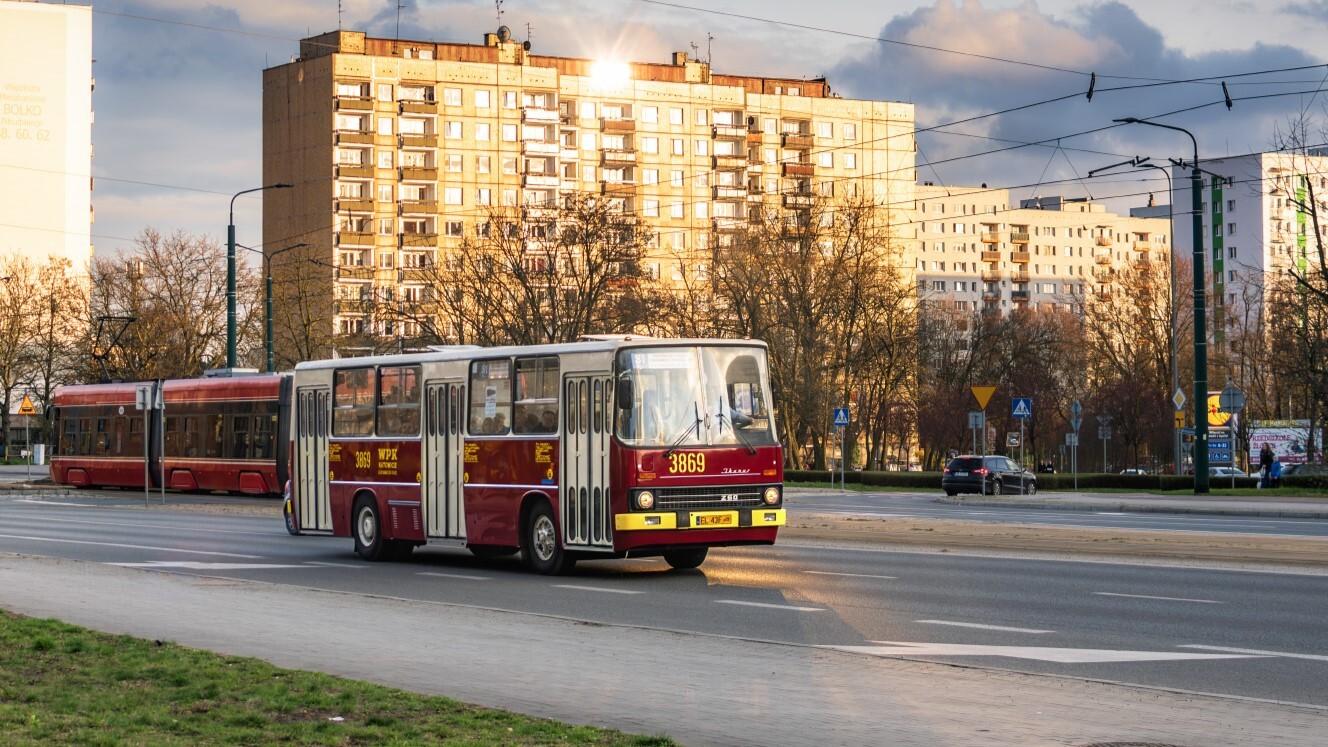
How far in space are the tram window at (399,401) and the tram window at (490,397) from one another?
55.6 inches

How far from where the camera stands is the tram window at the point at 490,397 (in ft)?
73.1

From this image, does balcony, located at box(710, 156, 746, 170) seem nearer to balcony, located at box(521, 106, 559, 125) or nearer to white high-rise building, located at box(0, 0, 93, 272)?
balcony, located at box(521, 106, 559, 125)

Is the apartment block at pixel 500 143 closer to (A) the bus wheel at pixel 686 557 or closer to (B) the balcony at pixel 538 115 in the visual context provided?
(B) the balcony at pixel 538 115

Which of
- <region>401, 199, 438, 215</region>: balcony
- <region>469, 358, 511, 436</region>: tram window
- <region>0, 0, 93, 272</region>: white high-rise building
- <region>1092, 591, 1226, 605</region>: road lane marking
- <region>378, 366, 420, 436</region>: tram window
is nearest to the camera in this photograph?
<region>1092, 591, 1226, 605</region>: road lane marking

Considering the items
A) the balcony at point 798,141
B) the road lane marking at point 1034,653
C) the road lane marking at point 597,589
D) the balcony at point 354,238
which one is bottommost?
the road lane marking at point 597,589

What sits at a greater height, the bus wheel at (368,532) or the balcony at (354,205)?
the balcony at (354,205)

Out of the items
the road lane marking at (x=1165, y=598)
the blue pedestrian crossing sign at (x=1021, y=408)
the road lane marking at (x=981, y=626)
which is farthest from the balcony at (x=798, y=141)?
the road lane marking at (x=981, y=626)

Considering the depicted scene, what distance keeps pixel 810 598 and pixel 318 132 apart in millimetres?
107316

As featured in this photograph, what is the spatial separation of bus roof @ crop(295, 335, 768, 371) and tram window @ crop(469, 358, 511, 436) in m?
0.15

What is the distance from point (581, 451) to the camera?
20.9 metres

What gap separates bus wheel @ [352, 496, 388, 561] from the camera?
2439 cm

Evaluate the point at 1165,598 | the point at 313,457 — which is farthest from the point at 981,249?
the point at 1165,598

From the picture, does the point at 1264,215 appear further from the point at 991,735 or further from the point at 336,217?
the point at 991,735

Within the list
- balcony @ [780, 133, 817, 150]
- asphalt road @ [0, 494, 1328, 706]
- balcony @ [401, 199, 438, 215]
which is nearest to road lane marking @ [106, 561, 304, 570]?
asphalt road @ [0, 494, 1328, 706]
